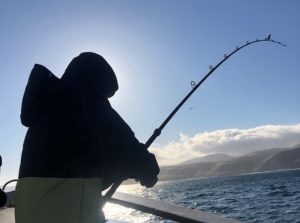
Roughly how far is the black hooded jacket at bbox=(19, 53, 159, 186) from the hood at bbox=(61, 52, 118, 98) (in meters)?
0.03

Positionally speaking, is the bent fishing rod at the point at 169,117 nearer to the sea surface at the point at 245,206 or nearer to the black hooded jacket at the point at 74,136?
the black hooded jacket at the point at 74,136

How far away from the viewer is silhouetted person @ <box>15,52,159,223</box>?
2.04 metres

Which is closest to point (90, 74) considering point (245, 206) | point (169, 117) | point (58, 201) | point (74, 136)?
point (74, 136)

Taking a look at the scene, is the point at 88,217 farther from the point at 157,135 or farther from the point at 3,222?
the point at 3,222

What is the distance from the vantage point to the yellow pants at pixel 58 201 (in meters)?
2.03

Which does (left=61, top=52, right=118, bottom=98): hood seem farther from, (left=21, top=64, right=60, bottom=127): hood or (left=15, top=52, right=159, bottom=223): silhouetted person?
(left=21, top=64, right=60, bottom=127): hood

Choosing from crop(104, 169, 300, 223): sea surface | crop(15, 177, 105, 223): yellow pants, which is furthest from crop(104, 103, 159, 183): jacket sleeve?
crop(104, 169, 300, 223): sea surface

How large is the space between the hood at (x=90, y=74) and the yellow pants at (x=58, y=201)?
22.8 inches

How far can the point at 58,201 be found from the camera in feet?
6.65

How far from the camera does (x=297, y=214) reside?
29797 mm

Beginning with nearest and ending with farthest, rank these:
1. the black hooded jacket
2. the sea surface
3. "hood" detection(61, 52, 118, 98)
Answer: the black hooded jacket, "hood" detection(61, 52, 118, 98), the sea surface

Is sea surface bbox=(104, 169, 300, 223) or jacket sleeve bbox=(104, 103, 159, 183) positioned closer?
jacket sleeve bbox=(104, 103, 159, 183)

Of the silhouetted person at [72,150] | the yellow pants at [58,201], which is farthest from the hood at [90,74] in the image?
the yellow pants at [58,201]

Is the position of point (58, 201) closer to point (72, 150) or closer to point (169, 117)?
point (72, 150)
